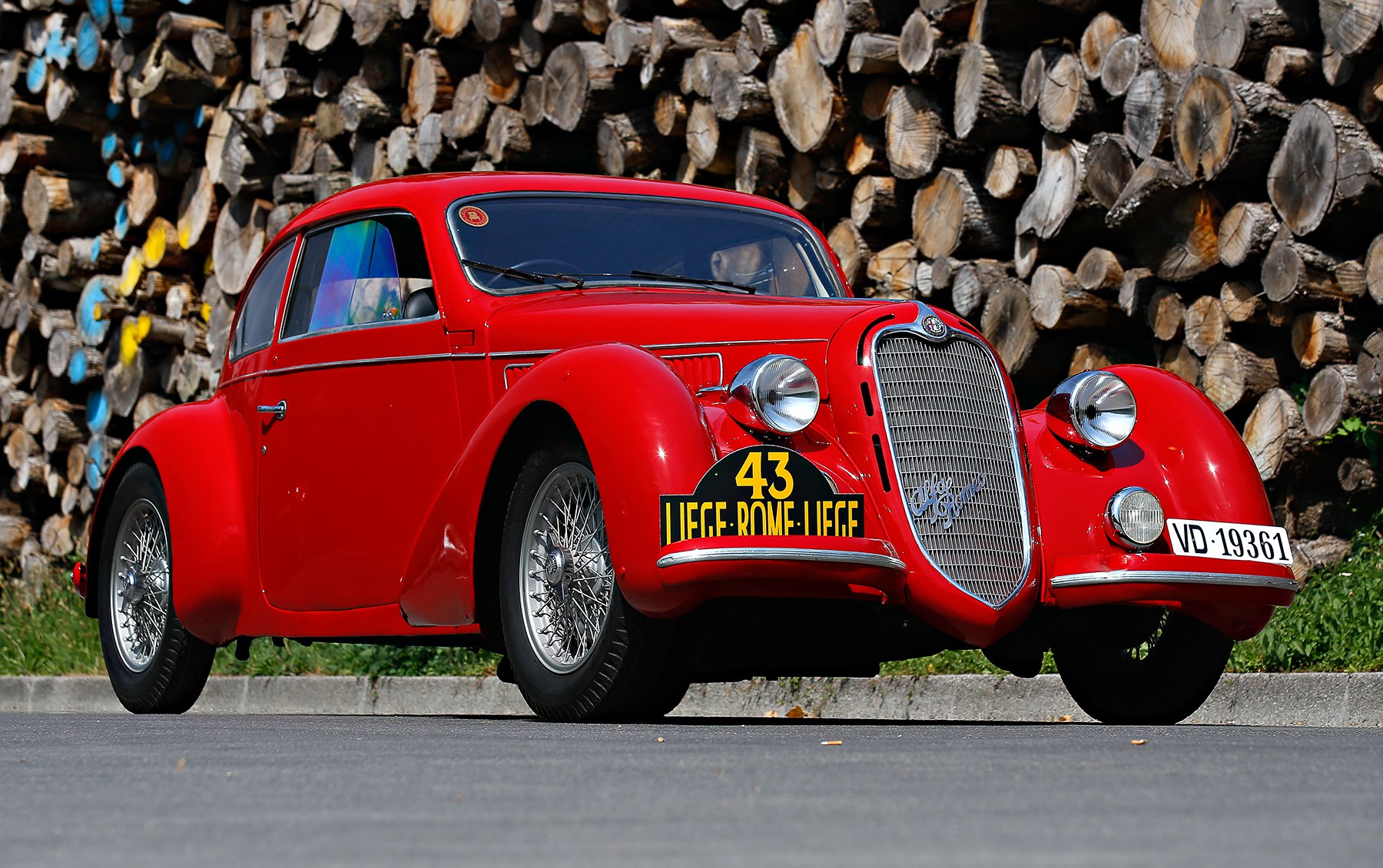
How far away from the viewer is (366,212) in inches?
269

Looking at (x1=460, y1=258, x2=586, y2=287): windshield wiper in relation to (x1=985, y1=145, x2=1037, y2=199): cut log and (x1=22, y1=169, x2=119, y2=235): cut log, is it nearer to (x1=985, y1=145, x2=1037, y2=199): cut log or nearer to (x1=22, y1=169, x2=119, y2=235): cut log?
(x1=985, y1=145, x2=1037, y2=199): cut log

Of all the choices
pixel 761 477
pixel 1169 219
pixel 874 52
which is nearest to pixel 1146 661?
pixel 761 477

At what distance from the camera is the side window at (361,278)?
6566 mm

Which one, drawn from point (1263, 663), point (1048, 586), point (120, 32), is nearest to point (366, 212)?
point (1048, 586)

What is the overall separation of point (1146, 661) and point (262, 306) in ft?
11.1

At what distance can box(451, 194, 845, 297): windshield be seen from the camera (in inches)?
252

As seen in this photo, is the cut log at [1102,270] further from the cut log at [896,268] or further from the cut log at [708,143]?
the cut log at [708,143]

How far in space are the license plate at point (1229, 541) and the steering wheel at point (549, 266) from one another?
2032 mm

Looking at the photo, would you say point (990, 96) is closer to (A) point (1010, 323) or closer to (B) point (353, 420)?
(A) point (1010, 323)

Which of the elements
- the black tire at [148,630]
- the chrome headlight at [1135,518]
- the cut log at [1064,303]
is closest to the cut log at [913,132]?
the cut log at [1064,303]

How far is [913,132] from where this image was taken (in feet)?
28.3

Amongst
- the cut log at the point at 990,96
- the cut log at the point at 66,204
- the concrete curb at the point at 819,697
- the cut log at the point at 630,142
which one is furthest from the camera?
the cut log at the point at 66,204

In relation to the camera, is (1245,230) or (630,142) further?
(630,142)

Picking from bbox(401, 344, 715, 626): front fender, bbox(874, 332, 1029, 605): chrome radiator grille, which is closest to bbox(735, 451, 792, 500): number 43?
bbox(401, 344, 715, 626): front fender
